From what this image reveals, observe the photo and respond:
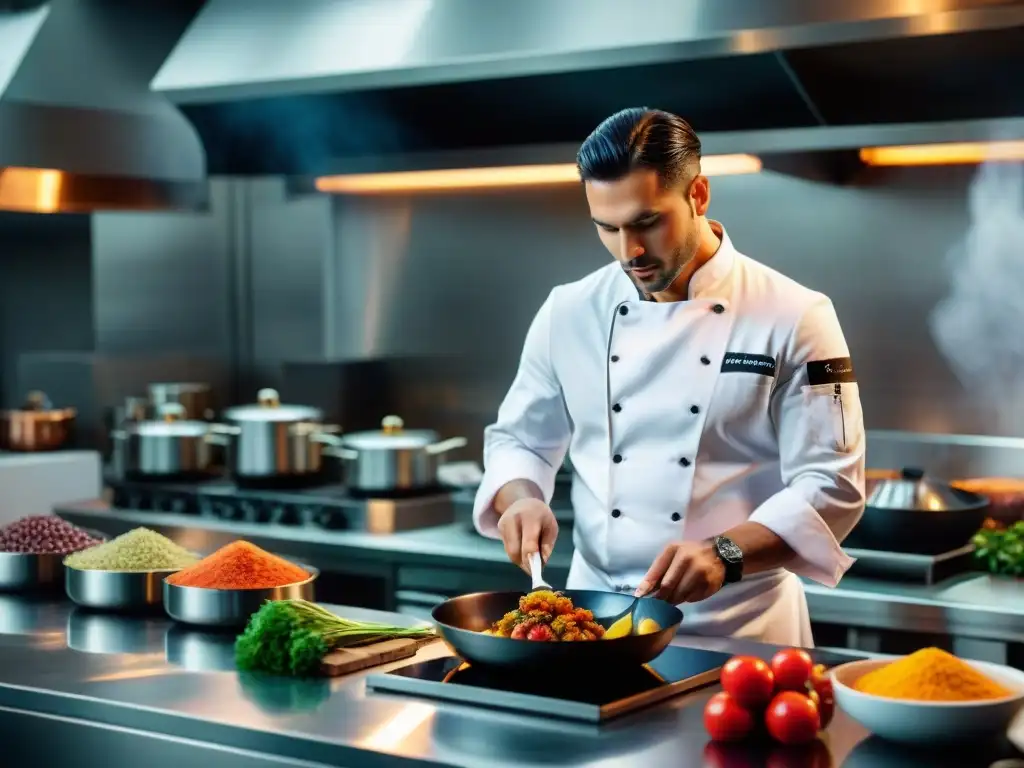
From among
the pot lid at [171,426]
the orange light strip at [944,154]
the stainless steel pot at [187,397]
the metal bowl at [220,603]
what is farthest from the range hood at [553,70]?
the metal bowl at [220,603]

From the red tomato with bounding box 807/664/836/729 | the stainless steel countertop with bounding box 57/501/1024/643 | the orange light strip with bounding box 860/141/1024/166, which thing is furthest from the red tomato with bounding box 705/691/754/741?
the orange light strip with bounding box 860/141/1024/166

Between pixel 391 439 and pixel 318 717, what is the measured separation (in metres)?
2.36

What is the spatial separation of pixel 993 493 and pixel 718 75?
1.29 metres

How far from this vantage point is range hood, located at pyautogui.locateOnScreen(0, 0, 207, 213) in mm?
3707

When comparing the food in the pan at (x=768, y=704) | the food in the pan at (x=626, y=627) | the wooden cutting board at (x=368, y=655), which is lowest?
the wooden cutting board at (x=368, y=655)

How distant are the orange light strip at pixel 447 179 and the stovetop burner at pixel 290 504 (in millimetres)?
998

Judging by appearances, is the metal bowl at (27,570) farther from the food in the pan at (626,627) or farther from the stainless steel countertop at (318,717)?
the food in the pan at (626,627)

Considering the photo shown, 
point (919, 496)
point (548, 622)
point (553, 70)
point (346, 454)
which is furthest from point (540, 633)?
point (346, 454)

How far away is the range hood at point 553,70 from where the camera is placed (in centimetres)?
320

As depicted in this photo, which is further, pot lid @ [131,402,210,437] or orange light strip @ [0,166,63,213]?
pot lid @ [131,402,210,437]

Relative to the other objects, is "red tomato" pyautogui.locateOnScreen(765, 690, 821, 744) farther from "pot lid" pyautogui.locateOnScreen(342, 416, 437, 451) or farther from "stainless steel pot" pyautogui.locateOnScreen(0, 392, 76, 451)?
"stainless steel pot" pyautogui.locateOnScreen(0, 392, 76, 451)

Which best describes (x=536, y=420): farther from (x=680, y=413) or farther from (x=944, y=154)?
(x=944, y=154)

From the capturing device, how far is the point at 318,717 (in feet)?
6.27

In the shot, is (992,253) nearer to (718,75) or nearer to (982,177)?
(982,177)
